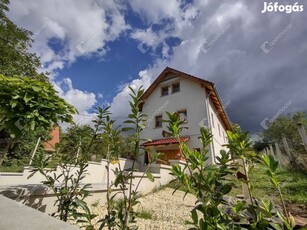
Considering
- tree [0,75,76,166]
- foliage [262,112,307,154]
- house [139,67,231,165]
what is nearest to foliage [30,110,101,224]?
tree [0,75,76,166]

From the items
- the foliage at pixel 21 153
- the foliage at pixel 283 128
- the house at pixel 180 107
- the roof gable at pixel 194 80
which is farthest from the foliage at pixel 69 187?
the foliage at pixel 283 128

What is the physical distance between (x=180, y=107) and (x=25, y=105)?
45.4ft

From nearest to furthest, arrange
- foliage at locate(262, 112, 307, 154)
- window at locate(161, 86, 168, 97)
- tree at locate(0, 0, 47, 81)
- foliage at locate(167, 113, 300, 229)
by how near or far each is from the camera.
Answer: foliage at locate(167, 113, 300, 229) → tree at locate(0, 0, 47, 81) → window at locate(161, 86, 168, 97) → foliage at locate(262, 112, 307, 154)

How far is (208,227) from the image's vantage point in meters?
1.06

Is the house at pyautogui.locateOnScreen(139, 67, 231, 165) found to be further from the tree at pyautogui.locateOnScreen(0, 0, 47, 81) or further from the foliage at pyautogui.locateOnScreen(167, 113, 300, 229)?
the foliage at pyautogui.locateOnScreen(167, 113, 300, 229)

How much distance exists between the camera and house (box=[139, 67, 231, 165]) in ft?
45.3

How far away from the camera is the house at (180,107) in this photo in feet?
45.3

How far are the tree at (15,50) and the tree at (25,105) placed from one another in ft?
45.2

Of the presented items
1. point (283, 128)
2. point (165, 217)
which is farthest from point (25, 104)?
point (283, 128)

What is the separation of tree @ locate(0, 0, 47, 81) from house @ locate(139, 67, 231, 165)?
9.78 metres

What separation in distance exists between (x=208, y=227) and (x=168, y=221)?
3.20 meters

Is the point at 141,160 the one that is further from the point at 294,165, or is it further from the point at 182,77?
the point at 294,165

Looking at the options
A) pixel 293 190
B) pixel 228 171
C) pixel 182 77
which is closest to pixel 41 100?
pixel 228 171

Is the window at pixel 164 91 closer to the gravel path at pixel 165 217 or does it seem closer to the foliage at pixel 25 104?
the gravel path at pixel 165 217
